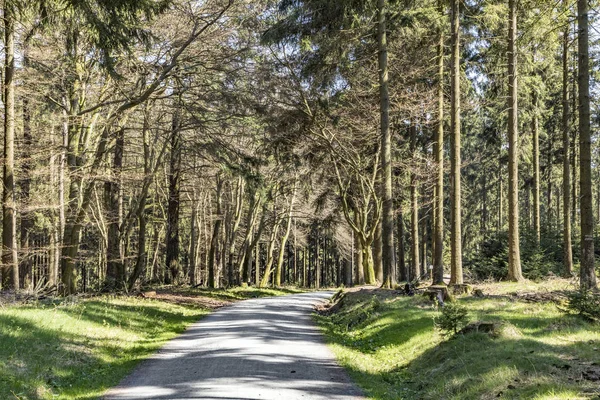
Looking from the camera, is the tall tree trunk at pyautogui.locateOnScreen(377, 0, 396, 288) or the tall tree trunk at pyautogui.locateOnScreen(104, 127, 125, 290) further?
the tall tree trunk at pyautogui.locateOnScreen(104, 127, 125, 290)

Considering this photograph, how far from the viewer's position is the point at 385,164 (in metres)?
20.0

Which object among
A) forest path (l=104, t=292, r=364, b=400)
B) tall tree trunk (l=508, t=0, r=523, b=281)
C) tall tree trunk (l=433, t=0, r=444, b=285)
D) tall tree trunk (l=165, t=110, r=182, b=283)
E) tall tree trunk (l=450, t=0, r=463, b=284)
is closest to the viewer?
forest path (l=104, t=292, r=364, b=400)

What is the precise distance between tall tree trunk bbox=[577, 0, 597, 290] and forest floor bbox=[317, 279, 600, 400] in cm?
90

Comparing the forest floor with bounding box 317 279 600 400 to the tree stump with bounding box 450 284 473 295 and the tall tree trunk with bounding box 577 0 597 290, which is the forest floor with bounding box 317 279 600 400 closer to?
the tall tree trunk with bounding box 577 0 597 290

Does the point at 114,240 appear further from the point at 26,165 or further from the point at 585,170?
the point at 585,170

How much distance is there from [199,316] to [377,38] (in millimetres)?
12296

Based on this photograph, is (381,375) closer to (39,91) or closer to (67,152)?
(67,152)

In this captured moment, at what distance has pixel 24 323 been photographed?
10719 millimetres

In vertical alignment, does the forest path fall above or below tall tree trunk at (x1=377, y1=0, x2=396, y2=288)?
below

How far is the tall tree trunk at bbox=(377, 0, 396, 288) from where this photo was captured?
19141 millimetres

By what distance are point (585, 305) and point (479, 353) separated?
3.16 metres

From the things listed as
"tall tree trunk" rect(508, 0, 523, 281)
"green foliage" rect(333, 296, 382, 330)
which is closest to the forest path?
"green foliage" rect(333, 296, 382, 330)

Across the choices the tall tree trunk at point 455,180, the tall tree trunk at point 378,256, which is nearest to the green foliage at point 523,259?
the tall tree trunk at point 378,256

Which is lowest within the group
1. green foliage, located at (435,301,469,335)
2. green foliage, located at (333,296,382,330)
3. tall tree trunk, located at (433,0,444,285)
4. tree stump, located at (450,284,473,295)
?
green foliage, located at (333,296,382,330)
